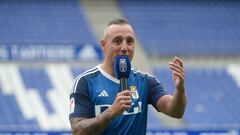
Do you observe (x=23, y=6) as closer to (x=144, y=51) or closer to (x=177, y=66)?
(x=144, y=51)

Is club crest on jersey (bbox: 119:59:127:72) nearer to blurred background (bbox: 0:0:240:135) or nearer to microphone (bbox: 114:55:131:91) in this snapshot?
microphone (bbox: 114:55:131:91)

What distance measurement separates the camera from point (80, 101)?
11.4 ft

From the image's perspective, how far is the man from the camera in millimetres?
3340

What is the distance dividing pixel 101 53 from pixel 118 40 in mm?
9573

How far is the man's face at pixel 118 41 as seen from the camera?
3332 millimetres

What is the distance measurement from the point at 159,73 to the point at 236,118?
5.68 ft

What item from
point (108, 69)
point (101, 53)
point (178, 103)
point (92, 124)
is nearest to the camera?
point (92, 124)

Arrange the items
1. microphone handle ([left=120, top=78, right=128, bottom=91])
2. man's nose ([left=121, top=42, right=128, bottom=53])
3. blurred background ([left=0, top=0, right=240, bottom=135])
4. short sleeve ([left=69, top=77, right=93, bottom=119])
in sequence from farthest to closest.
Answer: blurred background ([left=0, top=0, right=240, bottom=135]) → short sleeve ([left=69, top=77, right=93, bottom=119]) → man's nose ([left=121, top=42, right=128, bottom=53]) → microphone handle ([left=120, top=78, right=128, bottom=91])

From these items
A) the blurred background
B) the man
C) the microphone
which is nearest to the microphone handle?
the microphone

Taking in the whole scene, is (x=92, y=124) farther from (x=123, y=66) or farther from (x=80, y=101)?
(x=123, y=66)

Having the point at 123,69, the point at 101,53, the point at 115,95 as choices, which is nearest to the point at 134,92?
the point at 115,95

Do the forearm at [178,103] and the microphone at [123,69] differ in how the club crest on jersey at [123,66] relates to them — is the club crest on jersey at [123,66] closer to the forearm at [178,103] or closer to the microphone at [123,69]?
the microphone at [123,69]

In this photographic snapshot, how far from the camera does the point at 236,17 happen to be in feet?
47.8

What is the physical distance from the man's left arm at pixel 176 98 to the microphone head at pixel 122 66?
0.21m
